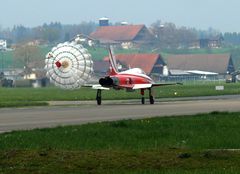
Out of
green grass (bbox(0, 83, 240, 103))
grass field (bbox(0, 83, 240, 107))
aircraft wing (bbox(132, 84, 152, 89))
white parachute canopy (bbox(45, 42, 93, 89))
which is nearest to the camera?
white parachute canopy (bbox(45, 42, 93, 89))

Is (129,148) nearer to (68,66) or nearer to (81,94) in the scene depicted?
(68,66)

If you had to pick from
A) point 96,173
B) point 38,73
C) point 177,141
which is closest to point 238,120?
point 177,141

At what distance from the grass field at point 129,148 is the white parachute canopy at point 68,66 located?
2835cm

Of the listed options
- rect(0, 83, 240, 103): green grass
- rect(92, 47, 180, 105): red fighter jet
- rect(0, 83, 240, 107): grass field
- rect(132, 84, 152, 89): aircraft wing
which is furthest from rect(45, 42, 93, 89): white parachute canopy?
rect(0, 83, 240, 103): green grass

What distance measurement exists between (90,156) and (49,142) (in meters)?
4.54

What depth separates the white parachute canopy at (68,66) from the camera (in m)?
62.7

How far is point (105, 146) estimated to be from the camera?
25.0m

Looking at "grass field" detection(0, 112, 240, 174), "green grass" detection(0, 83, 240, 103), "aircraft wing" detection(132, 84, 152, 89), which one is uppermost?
"grass field" detection(0, 112, 240, 174)

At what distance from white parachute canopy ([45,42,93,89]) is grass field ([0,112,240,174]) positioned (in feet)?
93.0

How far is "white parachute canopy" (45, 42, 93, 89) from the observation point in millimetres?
62688

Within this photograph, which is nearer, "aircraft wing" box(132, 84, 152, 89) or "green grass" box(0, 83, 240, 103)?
"aircraft wing" box(132, 84, 152, 89)

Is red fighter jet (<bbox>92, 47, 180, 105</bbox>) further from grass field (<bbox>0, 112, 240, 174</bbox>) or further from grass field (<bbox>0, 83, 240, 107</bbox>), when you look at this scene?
grass field (<bbox>0, 112, 240, 174</bbox>)

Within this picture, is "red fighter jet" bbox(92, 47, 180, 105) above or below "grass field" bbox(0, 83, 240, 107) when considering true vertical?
above

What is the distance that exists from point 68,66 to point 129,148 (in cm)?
3871
